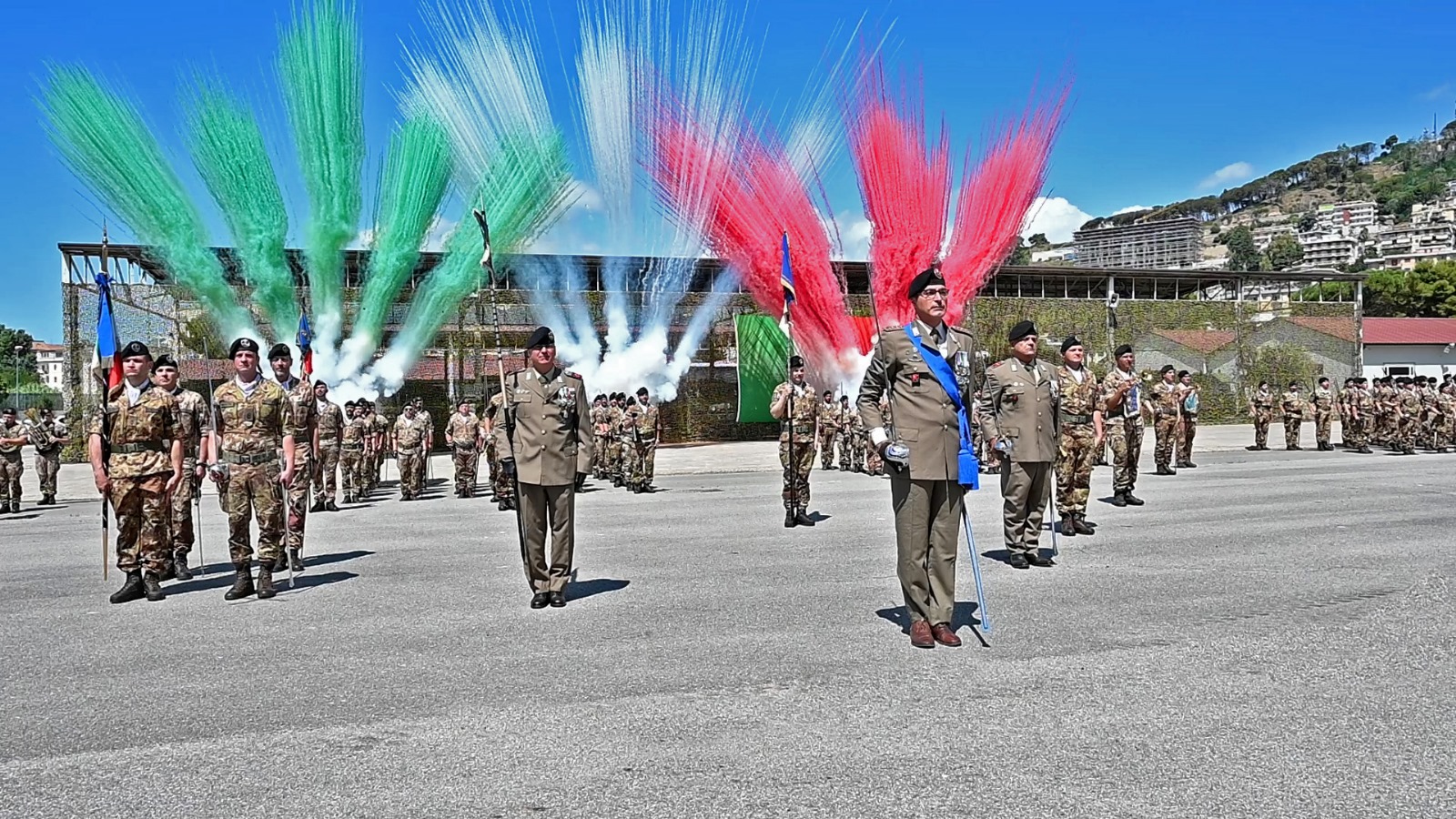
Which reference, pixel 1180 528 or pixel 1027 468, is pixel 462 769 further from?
pixel 1180 528

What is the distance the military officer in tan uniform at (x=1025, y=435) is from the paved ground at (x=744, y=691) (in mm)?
489

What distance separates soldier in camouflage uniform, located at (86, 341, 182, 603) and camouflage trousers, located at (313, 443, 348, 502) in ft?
19.4

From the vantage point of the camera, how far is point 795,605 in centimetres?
666

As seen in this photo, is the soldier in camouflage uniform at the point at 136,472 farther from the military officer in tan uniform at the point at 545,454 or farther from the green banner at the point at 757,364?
the green banner at the point at 757,364

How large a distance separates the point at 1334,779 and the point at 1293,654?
1809mm

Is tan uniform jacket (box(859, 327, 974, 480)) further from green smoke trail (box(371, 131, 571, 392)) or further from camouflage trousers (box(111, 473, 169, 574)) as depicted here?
green smoke trail (box(371, 131, 571, 392))

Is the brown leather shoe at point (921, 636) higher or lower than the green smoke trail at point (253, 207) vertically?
lower

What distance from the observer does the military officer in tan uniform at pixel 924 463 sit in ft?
18.5

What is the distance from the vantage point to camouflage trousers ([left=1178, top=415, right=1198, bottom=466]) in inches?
723

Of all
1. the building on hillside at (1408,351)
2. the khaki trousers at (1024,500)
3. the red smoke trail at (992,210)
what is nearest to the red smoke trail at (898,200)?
the red smoke trail at (992,210)

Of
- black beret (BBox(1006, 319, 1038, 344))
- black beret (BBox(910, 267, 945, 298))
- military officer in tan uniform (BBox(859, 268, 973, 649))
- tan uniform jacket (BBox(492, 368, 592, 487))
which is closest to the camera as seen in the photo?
military officer in tan uniform (BBox(859, 268, 973, 649))

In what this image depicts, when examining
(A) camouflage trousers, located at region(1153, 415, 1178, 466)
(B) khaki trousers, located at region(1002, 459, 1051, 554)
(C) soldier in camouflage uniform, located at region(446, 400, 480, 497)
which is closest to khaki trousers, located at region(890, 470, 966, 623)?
(B) khaki trousers, located at region(1002, 459, 1051, 554)

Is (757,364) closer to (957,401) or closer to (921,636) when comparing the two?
(957,401)

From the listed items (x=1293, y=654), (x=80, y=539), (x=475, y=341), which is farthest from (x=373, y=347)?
(x=1293, y=654)
